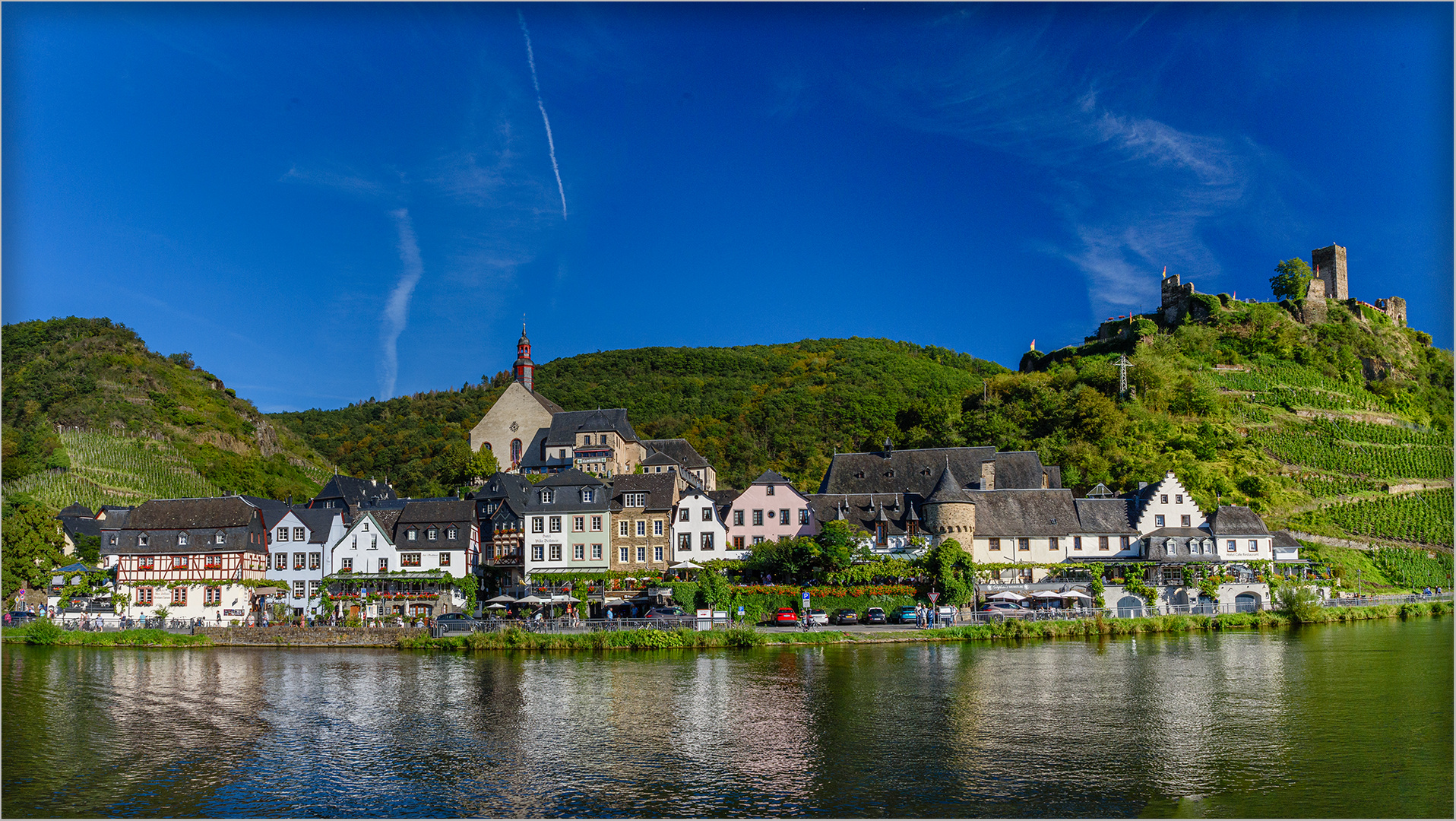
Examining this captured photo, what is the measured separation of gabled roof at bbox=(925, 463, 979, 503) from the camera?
5606cm

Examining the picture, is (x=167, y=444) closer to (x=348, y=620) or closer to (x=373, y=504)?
(x=373, y=504)

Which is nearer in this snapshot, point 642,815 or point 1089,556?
point 642,815

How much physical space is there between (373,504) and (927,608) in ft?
120

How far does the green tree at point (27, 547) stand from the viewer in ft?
189

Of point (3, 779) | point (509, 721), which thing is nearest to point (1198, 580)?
point (509, 721)

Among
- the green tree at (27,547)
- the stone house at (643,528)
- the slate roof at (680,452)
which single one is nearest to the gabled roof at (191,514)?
the green tree at (27,547)

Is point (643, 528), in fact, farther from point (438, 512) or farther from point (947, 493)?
point (947, 493)

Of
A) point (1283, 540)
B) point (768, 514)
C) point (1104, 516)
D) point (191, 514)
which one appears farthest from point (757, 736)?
point (191, 514)

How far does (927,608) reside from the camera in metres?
50.7

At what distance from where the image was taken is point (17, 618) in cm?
5522

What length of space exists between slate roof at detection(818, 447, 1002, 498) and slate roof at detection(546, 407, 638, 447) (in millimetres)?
23231

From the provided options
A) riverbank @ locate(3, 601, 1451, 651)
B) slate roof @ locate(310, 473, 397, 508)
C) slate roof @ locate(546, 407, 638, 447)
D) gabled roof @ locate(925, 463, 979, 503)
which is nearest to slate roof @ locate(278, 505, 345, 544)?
slate roof @ locate(310, 473, 397, 508)

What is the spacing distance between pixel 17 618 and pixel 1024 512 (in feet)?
188

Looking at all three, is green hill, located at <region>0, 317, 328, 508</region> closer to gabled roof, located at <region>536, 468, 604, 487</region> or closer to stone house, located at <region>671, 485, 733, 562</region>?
gabled roof, located at <region>536, 468, 604, 487</region>
